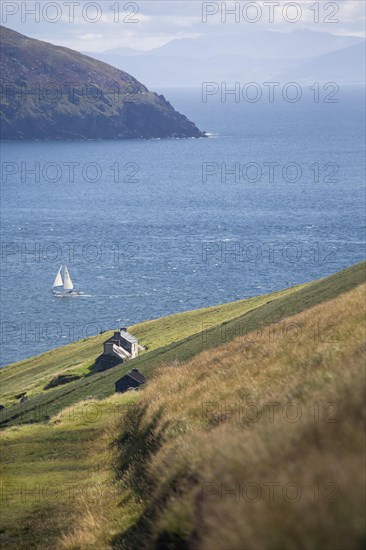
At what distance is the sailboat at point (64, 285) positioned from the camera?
12519 centimetres

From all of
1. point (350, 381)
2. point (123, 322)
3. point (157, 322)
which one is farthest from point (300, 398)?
point (123, 322)

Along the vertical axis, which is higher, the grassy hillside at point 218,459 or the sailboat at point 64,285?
the grassy hillside at point 218,459

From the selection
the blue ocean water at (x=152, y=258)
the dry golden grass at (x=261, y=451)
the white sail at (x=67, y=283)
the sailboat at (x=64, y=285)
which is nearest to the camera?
the dry golden grass at (x=261, y=451)

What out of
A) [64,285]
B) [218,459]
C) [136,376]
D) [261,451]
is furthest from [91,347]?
[261,451]

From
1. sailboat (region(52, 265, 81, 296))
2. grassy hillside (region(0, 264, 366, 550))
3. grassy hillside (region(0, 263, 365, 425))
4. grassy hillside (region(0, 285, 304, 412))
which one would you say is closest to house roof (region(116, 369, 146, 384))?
grassy hillside (region(0, 263, 365, 425))

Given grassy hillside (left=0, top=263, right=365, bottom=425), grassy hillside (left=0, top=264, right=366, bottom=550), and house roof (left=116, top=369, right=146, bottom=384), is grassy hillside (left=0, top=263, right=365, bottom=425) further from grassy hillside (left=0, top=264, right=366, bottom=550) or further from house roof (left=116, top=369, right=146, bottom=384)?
grassy hillside (left=0, top=264, right=366, bottom=550)

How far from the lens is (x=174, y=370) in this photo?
27.6 metres

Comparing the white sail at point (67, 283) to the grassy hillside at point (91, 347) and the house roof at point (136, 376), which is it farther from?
the house roof at point (136, 376)

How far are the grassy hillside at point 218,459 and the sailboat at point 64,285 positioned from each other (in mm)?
91879

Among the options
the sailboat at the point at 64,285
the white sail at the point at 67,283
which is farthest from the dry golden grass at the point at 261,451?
the white sail at the point at 67,283

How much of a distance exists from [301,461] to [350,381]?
2.60 m

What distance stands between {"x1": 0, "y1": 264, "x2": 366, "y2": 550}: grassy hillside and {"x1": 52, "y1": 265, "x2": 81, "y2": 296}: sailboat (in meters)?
91.9

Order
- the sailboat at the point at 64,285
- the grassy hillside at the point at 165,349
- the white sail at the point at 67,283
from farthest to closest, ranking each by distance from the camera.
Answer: the white sail at the point at 67,283 → the sailboat at the point at 64,285 → the grassy hillside at the point at 165,349

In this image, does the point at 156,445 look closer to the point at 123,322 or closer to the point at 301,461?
the point at 301,461
